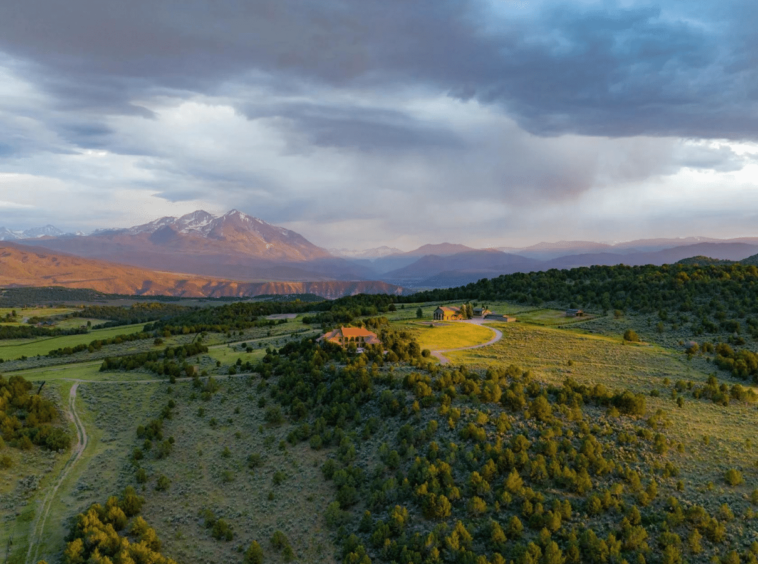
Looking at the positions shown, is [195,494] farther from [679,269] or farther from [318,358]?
[679,269]

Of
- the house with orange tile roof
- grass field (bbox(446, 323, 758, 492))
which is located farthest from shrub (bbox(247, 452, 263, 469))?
grass field (bbox(446, 323, 758, 492))

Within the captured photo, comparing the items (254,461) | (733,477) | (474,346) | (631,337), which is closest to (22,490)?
(254,461)

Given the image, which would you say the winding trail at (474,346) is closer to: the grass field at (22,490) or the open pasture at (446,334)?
the open pasture at (446,334)

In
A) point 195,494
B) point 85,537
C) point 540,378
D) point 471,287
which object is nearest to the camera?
point 85,537

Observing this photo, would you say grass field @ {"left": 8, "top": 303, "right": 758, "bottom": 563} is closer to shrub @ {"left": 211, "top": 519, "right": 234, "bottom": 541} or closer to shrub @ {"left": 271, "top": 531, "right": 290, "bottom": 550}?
shrub @ {"left": 271, "top": 531, "right": 290, "bottom": 550}

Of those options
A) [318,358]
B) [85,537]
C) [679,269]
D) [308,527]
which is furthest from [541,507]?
[679,269]

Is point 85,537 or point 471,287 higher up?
point 471,287
